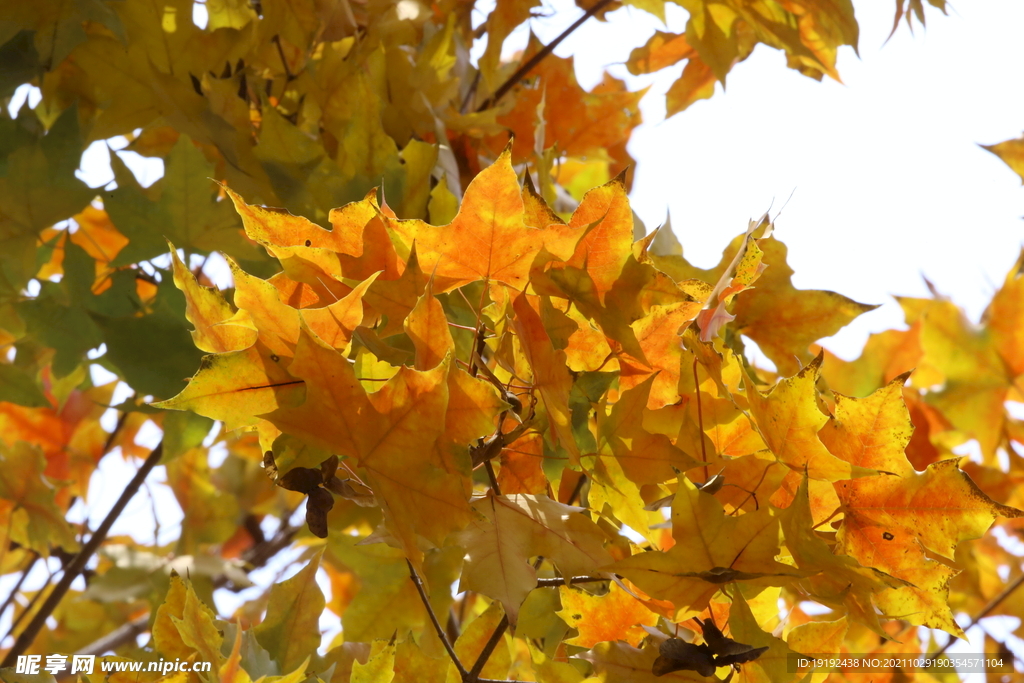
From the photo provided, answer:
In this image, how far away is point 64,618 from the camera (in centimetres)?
117

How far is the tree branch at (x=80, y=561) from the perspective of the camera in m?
0.75

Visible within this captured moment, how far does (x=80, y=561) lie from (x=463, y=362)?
55cm

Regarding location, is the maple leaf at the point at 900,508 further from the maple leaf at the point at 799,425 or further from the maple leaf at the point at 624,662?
the maple leaf at the point at 624,662

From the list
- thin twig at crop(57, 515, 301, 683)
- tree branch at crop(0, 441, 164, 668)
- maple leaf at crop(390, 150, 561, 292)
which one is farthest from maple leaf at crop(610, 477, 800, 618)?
thin twig at crop(57, 515, 301, 683)

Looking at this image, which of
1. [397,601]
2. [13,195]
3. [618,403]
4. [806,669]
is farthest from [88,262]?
Answer: [806,669]

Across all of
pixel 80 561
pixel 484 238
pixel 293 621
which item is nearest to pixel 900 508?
pixel 484 238

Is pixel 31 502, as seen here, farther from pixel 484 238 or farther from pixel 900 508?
pixel 900 508

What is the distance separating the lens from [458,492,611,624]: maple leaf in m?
0.40

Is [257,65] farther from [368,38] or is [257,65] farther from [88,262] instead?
[88,262]

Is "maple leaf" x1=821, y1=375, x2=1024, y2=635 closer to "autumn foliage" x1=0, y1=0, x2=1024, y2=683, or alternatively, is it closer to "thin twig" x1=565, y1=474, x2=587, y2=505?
"autumn foliage" x1=0, y1=0, x2=1024, y2=683

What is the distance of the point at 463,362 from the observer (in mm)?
482

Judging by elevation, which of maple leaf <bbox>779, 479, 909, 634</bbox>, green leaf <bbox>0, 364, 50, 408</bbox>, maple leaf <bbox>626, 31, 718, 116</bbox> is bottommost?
green leaf <bbox>0, 364, 50, 408</bbox>

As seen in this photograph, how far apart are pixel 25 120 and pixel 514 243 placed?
593 millimetres

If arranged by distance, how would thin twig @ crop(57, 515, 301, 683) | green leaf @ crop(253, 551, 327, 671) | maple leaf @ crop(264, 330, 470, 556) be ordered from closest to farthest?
maple leaf @ crop(264, 330, 470, 556) → green leaf @ crop(253, 551, 327, 671) → thin twig @ crop(57, 515, 301, 683)
